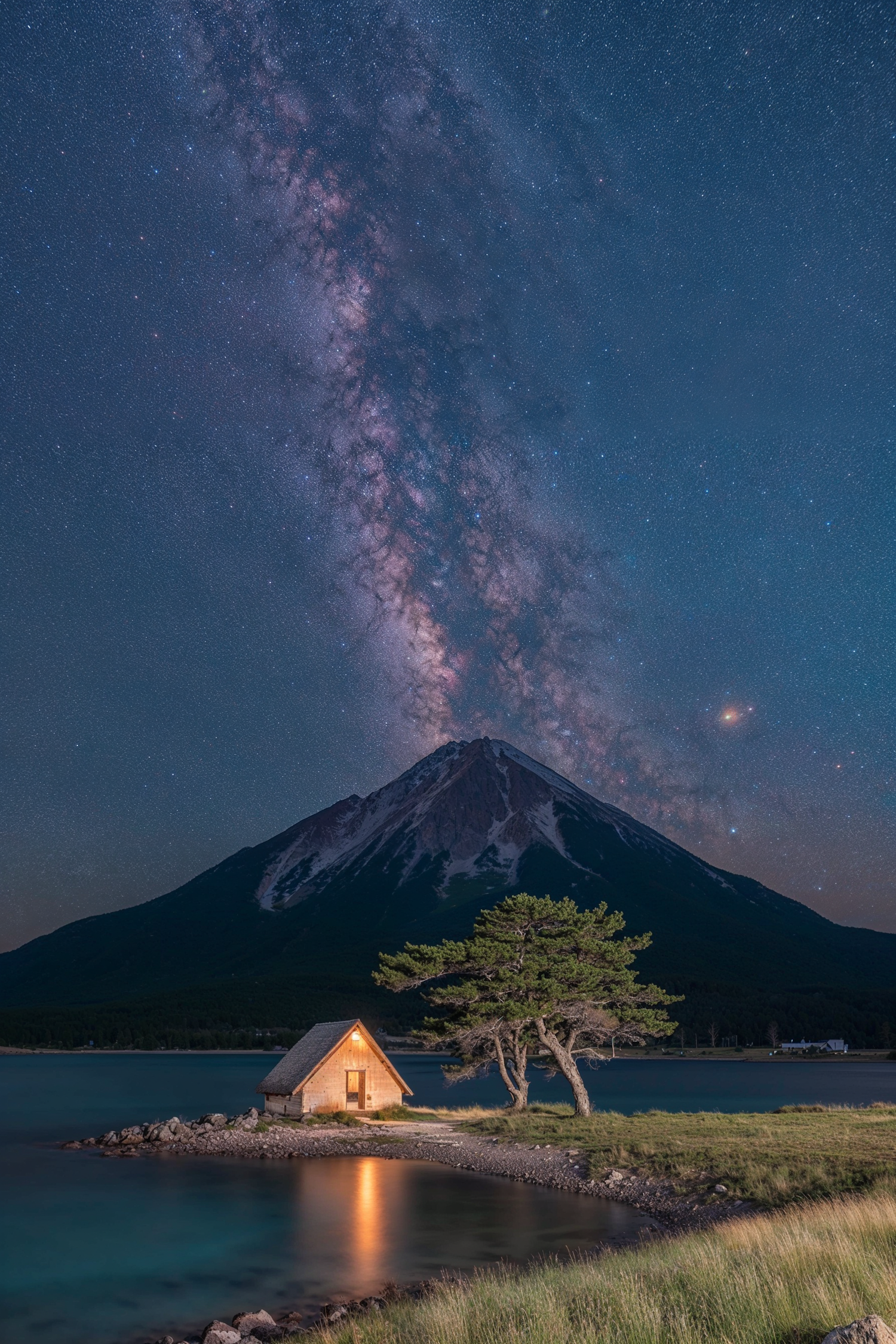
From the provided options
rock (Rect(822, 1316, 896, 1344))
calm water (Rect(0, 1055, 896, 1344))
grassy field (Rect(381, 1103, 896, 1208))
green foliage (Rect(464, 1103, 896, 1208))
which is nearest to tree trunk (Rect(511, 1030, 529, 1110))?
grassy field (Rect(381, 1103, 896, 1208))

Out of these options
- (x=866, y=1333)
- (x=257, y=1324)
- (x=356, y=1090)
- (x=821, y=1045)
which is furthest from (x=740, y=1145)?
(x=821, y=1045)

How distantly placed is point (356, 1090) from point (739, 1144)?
2561cm

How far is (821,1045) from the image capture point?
162375mm

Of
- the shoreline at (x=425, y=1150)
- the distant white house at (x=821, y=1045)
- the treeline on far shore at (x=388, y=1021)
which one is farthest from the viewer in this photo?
the treeline on far shore at (x=388, y=1021)

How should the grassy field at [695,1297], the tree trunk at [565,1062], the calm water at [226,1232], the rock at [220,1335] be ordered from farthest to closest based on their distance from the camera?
the tree trunk at [565,1062] < the calm water at [226,1232] < the rock at [220,1335] < the grassy field at [695,1297]

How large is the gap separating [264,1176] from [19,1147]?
20.3 metres

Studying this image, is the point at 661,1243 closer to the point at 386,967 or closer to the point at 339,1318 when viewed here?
the point at 339,1318

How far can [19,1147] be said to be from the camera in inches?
1845

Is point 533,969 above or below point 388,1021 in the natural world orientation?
above

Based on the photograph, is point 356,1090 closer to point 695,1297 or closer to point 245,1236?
point 245,1236

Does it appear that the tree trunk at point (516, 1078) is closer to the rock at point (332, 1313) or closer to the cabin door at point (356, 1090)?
the cabin door at point (356, 1090)

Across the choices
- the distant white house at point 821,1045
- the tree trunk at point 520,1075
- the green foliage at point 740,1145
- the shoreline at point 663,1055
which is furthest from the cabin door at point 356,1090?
the distant white house at point 821,1045

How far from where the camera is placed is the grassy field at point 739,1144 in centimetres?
2267

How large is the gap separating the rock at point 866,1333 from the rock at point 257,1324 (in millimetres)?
11727
